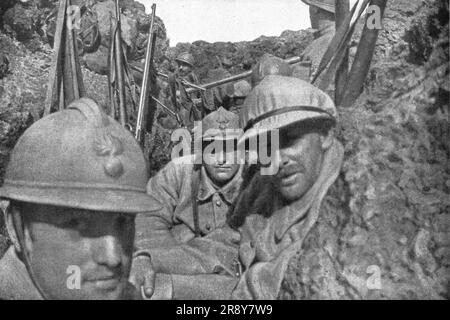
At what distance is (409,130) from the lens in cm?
302

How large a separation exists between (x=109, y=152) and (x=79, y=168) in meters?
0.13

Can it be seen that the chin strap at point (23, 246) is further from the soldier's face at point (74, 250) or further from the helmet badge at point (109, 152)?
the helmet badge at point (109, 152)

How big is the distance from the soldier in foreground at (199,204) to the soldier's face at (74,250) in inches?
47.6

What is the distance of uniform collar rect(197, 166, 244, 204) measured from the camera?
4.50 metres

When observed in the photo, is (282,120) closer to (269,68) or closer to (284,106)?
(284,106)

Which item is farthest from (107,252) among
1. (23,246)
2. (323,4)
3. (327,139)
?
(323,4)

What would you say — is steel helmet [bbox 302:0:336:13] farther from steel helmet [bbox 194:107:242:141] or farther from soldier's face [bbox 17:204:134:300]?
soldier's face [bbox 17:204:134:300]

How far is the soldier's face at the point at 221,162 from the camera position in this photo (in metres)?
4.48

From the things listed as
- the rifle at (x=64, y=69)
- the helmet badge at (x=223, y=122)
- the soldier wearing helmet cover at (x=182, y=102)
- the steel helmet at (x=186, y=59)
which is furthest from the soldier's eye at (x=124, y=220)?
the steel helmet at (x=186, y=59)

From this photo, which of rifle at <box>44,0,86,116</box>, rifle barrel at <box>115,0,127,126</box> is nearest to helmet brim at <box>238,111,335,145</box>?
rifle at <box>44,0,86,116</box>
